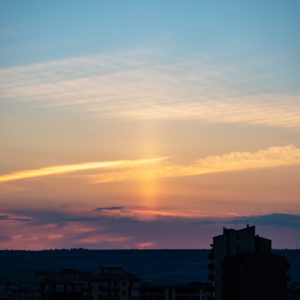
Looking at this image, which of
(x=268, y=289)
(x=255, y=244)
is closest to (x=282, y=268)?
(x=268, y=289)

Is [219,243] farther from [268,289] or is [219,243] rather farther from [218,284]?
[268,289]

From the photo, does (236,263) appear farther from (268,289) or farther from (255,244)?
(255,244)

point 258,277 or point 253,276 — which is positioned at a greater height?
point 253,276

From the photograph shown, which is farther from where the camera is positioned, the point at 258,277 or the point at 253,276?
the point at 258,277

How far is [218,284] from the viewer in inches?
6294

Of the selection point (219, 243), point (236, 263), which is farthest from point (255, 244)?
point (236, 263)

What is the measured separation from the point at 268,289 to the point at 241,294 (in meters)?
5.19

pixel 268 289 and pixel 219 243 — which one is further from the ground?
pixel 219 243

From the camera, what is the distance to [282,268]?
143m

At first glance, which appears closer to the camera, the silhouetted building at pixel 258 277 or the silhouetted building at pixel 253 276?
the silhouetted building at pixel 258 277

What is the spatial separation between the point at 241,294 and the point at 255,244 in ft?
74.7

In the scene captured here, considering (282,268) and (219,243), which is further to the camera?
(219,243)

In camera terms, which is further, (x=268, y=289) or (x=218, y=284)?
(x=218, y=284)

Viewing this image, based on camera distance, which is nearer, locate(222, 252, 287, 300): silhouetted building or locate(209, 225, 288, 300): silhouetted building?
locate(222, 252, 287, 300): silhouetted building
